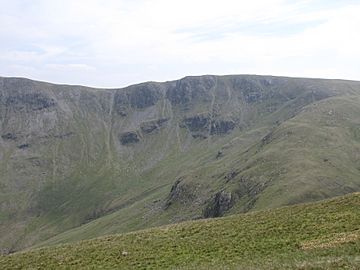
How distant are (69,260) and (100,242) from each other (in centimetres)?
688

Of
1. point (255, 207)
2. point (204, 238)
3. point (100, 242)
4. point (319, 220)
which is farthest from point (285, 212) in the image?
point (255, 207)

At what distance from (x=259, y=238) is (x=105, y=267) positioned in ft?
44.5

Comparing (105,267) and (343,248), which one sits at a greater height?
(343,248)

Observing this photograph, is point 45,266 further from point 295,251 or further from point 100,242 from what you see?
point 295,251

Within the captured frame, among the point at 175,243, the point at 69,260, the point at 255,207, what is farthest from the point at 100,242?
the point at 255,207

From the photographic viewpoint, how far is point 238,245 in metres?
39.4

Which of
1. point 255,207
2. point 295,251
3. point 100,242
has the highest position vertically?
point 295,251

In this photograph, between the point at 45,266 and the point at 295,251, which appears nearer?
the point at 295,251

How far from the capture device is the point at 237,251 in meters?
37.7

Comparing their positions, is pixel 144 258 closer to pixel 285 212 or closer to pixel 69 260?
pixel 69 260

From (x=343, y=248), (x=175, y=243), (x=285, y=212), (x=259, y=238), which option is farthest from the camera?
(x=285, y=212)

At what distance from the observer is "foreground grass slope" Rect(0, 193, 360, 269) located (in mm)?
32531

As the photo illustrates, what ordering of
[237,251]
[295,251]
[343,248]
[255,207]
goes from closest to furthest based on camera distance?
[343,248] → [295,251] → [237,251] → [255,207]

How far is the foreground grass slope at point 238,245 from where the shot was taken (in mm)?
32531
